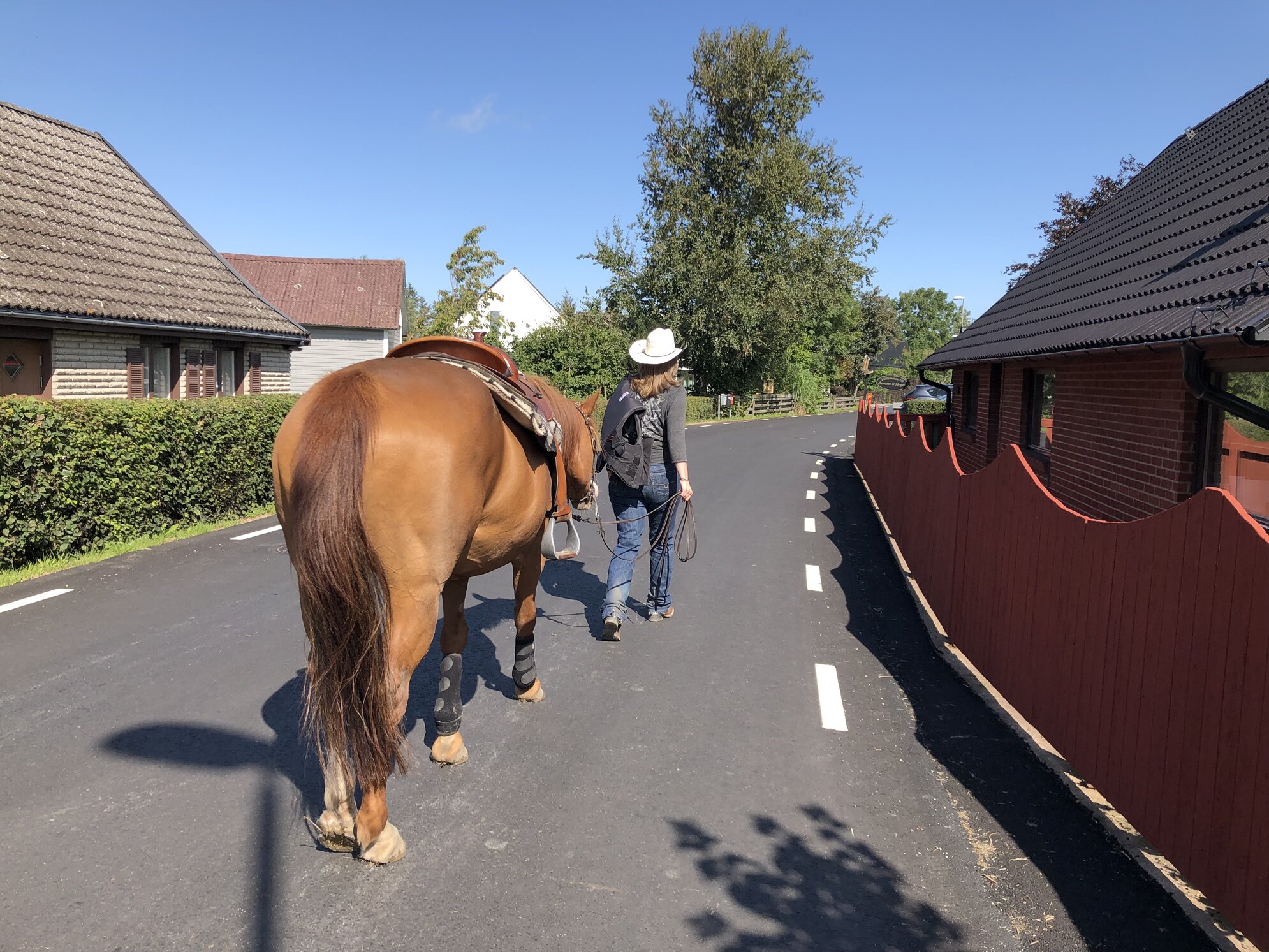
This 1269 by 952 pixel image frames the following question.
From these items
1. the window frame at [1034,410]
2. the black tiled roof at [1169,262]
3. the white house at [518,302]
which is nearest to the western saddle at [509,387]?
the black tiled roof at [1169,262]

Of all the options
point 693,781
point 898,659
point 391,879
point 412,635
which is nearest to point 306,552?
point 412,635

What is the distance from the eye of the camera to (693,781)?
4195mm

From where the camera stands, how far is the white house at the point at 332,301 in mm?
43031

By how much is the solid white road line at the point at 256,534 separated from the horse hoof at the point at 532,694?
19.3 ft

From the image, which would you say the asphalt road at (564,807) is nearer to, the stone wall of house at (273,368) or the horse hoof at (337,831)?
the horse hoof at (337,831)

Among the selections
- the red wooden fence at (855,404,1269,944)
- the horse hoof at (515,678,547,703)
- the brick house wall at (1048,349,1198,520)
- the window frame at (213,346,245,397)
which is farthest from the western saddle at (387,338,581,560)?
the window frame at (213,346,245,397)

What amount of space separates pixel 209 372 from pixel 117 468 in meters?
9.13

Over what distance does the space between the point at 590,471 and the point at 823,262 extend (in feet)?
144

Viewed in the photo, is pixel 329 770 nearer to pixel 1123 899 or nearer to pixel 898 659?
pixel 1123 899

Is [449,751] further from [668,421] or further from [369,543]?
[668,421]

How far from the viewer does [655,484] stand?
6957 mm

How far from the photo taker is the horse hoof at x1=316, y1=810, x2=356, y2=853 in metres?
3.41

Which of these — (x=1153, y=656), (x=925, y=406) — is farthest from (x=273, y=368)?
(x=925, y=406)

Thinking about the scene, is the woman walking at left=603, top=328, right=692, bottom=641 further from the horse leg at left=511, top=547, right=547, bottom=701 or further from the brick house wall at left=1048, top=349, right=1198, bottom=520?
the brick house wall at left=1048, top=349, right=1198, bottom=520
